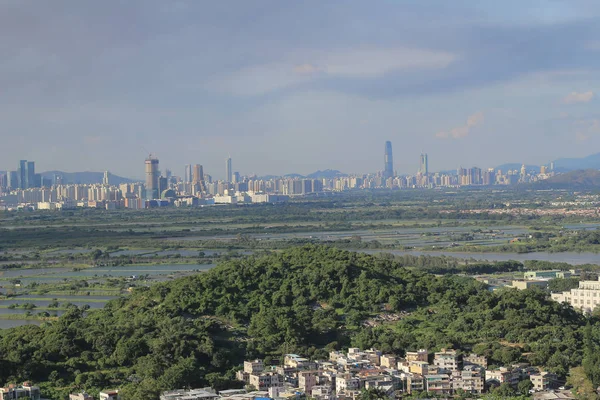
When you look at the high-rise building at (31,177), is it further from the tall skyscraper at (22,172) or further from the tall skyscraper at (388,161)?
the tall skyscraper at (388,161)

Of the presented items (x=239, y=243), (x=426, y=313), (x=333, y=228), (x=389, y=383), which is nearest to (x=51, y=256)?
(x=239, y=243)

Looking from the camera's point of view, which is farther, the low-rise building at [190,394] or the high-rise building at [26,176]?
the high-rise building at [26,176]

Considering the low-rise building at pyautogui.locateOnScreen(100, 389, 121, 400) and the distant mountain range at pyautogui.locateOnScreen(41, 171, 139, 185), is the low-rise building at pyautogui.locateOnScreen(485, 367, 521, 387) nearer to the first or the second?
the low-rise building at pyautogui.locateOnScreen(100, 389, 121, 400)

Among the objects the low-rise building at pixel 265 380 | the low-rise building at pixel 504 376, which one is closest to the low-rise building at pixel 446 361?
the low-rise building at pixel 504 376

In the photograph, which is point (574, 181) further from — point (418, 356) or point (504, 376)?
point (504, 376)

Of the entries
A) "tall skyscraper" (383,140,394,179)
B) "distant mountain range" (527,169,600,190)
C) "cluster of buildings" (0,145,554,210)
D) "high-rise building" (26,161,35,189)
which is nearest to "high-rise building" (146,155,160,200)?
"cluster of buildings" (0,145,554,210)
